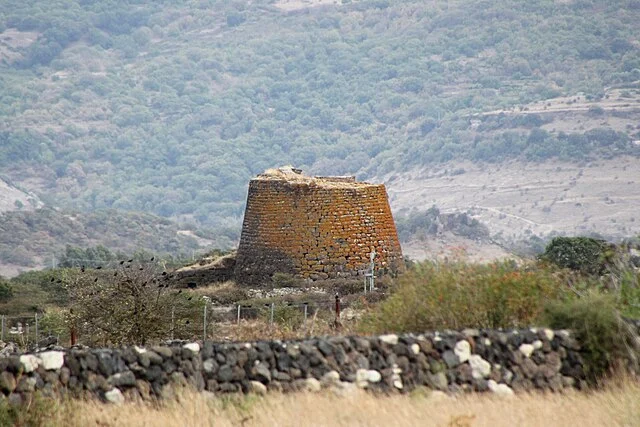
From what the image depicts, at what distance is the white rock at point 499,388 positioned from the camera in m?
14.4

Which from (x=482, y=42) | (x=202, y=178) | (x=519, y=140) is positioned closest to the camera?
(x=519, y=140)

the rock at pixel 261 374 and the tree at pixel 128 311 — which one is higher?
the rock at pixel 261 374

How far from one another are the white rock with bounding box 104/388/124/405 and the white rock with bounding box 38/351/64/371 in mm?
457

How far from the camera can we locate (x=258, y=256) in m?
34.6

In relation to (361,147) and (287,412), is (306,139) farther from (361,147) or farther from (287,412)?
(287,412)

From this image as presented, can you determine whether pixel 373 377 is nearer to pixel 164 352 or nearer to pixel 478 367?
pixel 478 367

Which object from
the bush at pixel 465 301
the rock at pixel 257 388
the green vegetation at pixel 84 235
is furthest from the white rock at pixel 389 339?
the green vegetation at pixel 84 235

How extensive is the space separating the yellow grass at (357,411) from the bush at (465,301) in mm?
2760

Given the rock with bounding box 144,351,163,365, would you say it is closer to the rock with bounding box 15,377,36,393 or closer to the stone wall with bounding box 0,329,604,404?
the stone wall with bounding box 0,329,604,404

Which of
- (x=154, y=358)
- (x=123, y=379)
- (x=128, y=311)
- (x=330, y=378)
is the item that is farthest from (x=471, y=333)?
(x=128, y=311)

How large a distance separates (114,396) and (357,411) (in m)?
2.02

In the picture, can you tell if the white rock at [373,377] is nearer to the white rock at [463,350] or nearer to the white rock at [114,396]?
the white rock at [463,350]

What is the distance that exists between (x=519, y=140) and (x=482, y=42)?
2881 cm

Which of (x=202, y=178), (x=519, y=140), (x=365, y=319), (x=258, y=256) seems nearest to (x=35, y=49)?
(x=202, y=178)
